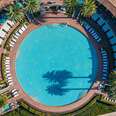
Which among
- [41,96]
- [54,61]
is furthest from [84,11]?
[41,96]

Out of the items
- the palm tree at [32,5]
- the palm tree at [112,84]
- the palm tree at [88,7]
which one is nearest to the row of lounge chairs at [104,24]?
the palm tree at [88,7]

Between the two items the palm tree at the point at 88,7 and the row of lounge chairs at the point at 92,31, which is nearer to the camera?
the palm tree at the point at 88,7

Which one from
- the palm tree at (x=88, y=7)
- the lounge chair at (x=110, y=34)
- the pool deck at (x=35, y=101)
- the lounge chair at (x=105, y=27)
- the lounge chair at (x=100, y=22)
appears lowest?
the pool deck at (x=35, y=101)

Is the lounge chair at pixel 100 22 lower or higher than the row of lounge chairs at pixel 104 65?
higher

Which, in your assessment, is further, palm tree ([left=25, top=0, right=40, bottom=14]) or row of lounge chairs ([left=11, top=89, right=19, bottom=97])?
row of lounge chairs ([left=11, top=89, right=19, bottom=97])

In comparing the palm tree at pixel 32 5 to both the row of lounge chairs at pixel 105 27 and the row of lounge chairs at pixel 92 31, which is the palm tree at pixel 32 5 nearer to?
the row of lounge chairs at pixel 92 31

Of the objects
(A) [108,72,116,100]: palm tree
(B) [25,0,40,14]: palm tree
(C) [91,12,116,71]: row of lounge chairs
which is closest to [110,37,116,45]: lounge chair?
(C) [91,12,116,71]: row of lounge chairs

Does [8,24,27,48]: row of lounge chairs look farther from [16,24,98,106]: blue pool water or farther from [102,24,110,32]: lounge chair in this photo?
[102,24,110,32]: lounge chair

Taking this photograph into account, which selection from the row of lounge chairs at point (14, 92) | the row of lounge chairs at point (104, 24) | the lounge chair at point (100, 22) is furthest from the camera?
the lounge chair at point (100, 22)

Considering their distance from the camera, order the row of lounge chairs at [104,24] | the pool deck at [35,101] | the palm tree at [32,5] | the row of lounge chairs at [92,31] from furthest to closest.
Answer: the row of lounge chairs at [92,31], the row of lounge chairs at [104,24], the pool deck at [35,101], the palm tree at [32,5]

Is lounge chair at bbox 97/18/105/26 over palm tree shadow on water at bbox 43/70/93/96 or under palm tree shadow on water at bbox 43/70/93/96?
over
